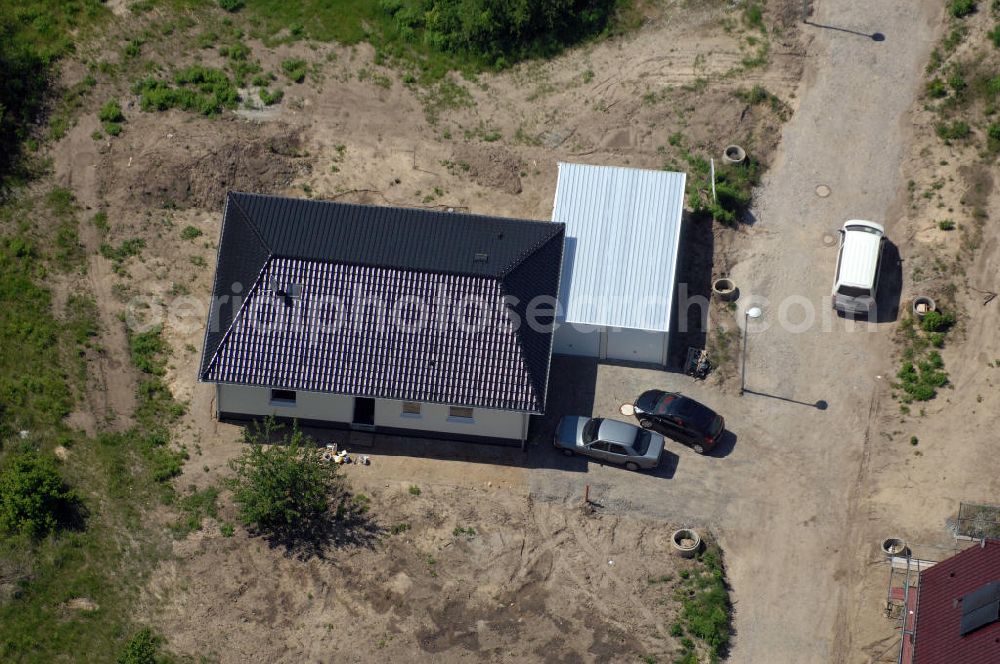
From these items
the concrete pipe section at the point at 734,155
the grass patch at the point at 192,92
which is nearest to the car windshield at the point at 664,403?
the concrete pipe section at the point at 734,155

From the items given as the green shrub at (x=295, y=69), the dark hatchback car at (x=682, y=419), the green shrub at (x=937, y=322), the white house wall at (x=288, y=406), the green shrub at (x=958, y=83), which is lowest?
the white house wall at (x=288, y=406)

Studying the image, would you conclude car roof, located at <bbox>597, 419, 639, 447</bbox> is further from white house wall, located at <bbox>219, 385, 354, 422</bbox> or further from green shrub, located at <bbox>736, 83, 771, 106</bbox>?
green shrub, located at <bbox>736, 83, 771, 106</bbox>

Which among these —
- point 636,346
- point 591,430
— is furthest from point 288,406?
point 636,346

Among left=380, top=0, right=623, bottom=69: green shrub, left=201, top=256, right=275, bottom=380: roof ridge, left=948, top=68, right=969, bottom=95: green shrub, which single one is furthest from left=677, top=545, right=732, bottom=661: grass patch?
left=380, top=0, right=623, bottom=69: green shrub

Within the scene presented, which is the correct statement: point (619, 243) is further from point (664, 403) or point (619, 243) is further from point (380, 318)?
point (380, 318)

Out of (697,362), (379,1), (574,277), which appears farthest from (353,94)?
(697,362)

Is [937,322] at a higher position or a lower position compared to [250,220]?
lower

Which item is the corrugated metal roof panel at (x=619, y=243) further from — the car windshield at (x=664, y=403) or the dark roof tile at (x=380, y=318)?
the car windshield at (x=664, y=403)

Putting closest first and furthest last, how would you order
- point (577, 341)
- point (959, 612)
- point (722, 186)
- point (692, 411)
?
point (959, 612)
point (692, 411)
point (577, 341)
point (722, 186)
